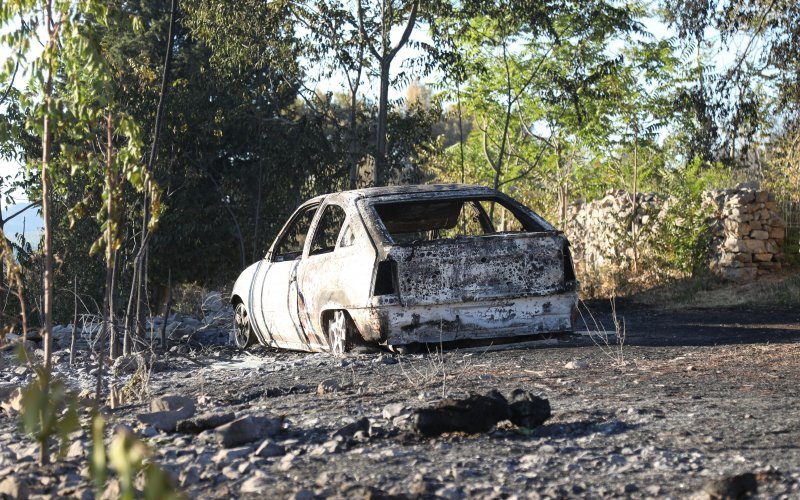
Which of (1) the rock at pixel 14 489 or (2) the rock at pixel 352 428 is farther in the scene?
(2) the rock at pixel 352 428

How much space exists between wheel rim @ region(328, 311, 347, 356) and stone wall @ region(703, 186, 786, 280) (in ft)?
39.1

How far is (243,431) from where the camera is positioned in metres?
4.94

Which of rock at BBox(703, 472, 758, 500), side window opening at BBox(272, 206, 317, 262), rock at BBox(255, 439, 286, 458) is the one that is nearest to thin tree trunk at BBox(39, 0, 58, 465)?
rock at BBox(255, 439, 286, 458)

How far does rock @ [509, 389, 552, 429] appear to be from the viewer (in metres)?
5.16

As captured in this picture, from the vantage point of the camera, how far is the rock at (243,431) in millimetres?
4898

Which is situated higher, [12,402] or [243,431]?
[12,402]

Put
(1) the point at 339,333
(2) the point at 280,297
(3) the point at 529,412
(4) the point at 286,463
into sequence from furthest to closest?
(2) the point at 280,297 < (1) the point at 339,333 < (3) the point at 529,412 < (4) the point at 286,463

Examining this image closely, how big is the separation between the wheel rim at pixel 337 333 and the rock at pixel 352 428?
12.2ft

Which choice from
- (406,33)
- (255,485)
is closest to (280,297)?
(255,485)

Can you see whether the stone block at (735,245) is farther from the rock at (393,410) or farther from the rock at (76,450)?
the rock at (76,450)

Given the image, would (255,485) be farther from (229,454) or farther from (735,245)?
(735,245)

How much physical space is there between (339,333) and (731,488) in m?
5.39

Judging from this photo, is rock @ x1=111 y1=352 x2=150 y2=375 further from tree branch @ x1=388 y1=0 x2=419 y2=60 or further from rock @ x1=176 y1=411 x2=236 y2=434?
tree branch @ x1=388 y1=0 x2=419 y2=60

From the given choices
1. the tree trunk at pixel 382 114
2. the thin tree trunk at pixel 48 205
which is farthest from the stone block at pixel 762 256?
the thin tree trunk at pixel 48 205
